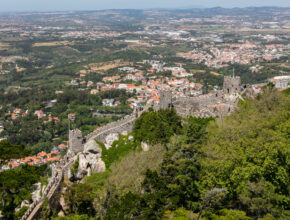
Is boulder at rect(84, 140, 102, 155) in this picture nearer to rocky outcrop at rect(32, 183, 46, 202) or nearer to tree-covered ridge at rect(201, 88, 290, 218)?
rocky outcrop at rect(32, 183, 46, 202)

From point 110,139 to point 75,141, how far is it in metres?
2.74

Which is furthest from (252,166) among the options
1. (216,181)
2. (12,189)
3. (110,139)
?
(12,189)

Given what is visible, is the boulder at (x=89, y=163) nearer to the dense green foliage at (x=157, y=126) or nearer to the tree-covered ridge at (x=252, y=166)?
the dense green foliage at (x=157, y=126)

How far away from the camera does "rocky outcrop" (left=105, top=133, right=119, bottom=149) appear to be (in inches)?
922

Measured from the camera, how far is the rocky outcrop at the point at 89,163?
70.7ft

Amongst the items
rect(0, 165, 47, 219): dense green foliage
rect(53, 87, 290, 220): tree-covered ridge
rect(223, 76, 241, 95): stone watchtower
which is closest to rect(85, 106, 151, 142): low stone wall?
rect(53, 87, 290, 220): tree-covered ridge

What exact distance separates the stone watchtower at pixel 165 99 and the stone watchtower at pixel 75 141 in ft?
26.0

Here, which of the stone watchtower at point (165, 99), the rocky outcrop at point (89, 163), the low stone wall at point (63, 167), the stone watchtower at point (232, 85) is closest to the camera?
the low stone wall at point (63, 167)

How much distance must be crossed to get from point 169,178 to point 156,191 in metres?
1.27

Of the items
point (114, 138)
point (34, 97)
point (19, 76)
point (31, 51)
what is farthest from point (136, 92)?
point (31, 51)

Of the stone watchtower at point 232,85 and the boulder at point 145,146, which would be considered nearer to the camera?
the boulder at point 145,146

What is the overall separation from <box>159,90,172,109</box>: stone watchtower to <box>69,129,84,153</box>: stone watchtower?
26.0 feet

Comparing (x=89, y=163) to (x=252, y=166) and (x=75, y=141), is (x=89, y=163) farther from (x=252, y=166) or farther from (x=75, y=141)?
(x=252, y=166)

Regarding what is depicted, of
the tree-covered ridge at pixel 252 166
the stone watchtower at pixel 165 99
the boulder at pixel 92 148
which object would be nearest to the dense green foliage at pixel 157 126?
the stone watchtower at pixel 165 99
